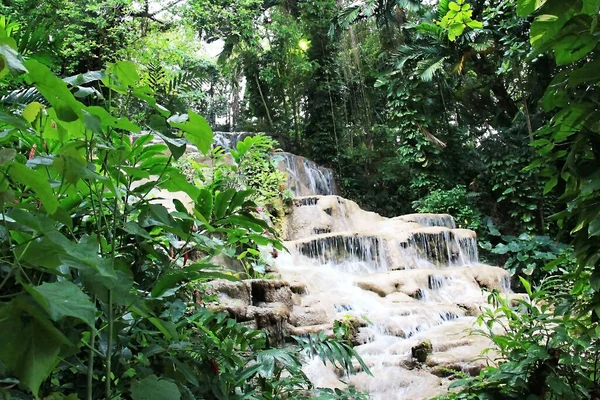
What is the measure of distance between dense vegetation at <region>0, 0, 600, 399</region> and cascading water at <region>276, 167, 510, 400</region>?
72cm

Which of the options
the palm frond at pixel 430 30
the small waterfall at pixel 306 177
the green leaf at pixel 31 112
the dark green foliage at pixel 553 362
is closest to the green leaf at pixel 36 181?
the green leaf at pixel 31 112

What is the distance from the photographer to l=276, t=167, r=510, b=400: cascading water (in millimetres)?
A: 3716

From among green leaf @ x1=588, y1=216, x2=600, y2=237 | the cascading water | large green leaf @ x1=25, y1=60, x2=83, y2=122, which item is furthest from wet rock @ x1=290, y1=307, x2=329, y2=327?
large green leaf @ x1=25, y1=60, x2=83, y2=122

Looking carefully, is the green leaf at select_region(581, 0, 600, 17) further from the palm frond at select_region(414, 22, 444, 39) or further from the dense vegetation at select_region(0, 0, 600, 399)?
the palm frond at select_region(414, 22, 444, 39)

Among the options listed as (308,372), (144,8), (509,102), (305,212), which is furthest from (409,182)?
(308,372)

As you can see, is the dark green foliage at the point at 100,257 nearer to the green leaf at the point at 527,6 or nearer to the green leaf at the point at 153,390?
the green leaf at the point at 153,390

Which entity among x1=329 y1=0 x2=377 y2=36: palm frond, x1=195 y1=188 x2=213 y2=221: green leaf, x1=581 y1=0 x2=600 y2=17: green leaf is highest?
x1=329 y1=0 x2=377 y2=36: palm frond

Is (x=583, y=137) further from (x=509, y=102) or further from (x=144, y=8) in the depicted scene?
(x=509, y=102)

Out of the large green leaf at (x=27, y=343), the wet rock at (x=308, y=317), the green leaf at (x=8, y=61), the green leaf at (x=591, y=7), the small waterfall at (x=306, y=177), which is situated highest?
the small waterfall at (x=306, y=177)

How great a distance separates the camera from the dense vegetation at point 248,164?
74 centimetres

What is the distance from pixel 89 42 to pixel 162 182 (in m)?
6.79

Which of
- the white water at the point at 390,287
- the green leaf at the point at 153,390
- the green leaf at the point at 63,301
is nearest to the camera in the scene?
the green leaf at the point at 63,301

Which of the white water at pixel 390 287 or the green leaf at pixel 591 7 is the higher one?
the green leaf at pixel 591 7

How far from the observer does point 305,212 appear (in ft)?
28.6
